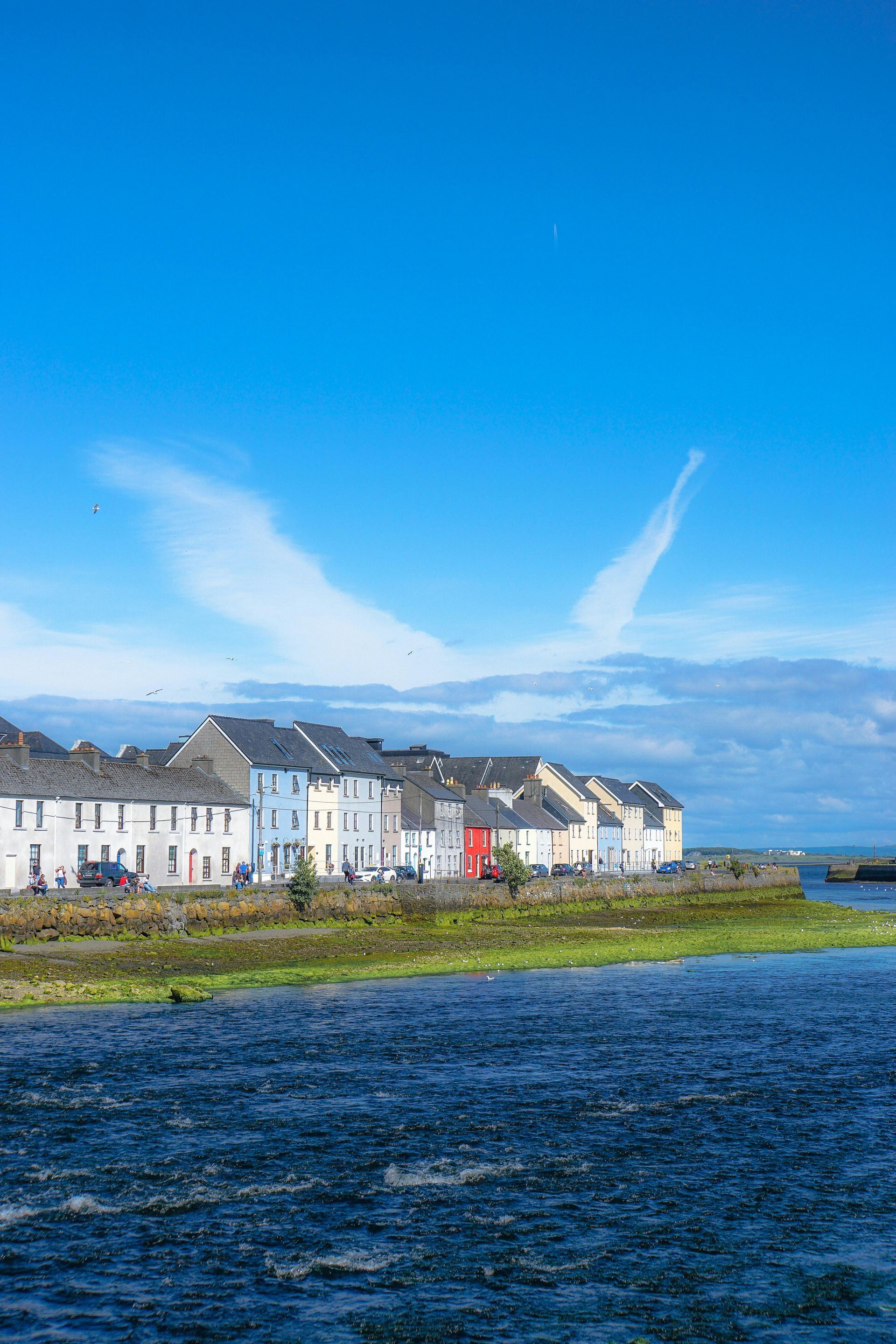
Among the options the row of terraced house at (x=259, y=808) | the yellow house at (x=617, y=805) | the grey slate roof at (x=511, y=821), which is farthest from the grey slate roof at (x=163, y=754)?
the yellow house at (x=617, y=805)

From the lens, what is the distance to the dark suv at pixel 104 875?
76.3 m

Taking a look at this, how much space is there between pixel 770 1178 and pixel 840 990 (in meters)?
28.1

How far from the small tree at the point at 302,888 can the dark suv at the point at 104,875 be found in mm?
12282

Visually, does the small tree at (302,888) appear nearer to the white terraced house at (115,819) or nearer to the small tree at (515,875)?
the white terraced house at (115,819)

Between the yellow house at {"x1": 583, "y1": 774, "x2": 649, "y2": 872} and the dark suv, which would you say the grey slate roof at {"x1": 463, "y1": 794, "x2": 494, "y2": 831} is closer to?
the yellow house at {"x1": 583, "y1": 774, "x2": 649, "y2": 872}

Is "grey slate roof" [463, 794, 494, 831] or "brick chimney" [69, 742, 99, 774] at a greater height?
"brick chimney" [69, 742, 99, 774]

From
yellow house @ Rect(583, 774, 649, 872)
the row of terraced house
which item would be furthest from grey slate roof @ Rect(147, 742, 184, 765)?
yellow house @ Rect(583, 774, 649, 872)

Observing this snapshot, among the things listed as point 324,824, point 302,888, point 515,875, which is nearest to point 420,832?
point 324,824

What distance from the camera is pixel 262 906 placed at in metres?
67.3

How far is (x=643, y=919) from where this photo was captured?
91562mm

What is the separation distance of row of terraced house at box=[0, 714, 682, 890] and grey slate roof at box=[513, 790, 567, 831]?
0.79 ft

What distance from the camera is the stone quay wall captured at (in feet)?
177

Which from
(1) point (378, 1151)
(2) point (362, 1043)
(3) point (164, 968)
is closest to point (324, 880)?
(3) point (164, 968)

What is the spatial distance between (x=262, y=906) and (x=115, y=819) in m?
23.5
